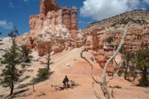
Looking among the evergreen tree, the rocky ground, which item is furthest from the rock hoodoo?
the evergreen tree

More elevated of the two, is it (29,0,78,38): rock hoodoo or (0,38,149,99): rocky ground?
(29,0,78,38): rock hoodoo

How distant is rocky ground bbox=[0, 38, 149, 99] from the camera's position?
1950cm

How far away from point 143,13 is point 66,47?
352 ft

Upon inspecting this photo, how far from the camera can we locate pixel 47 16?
45.4 meters

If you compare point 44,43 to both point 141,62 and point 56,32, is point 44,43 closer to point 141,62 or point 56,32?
point 56,32

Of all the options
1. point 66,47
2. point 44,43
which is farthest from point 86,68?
point 44,43

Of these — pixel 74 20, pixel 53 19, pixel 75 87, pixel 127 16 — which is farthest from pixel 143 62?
pixel 127 16

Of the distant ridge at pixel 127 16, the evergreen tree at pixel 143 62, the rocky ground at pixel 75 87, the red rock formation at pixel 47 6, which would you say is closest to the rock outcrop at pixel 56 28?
the red rock formation at pixel 47 6

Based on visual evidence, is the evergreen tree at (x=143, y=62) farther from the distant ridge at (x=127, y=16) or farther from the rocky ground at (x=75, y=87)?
the distant ridge at (x=127, y=16)

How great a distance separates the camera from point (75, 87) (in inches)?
878

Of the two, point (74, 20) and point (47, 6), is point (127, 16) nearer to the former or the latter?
point (47, 6)

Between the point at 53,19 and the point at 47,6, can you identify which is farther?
the point at 47,6

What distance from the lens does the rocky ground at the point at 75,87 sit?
768 inches

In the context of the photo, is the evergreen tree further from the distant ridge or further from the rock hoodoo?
the distant ridge
